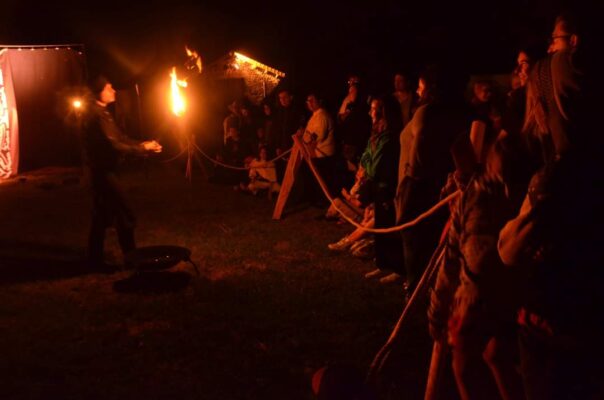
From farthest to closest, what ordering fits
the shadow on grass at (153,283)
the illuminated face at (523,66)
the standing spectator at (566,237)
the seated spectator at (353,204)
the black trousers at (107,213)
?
the seated spectator at (353,204)
the black trousers at (107,213)
the shadow on grass at (153,283)
the illuminated face at (523,66)
the standing spectator at (566,237)

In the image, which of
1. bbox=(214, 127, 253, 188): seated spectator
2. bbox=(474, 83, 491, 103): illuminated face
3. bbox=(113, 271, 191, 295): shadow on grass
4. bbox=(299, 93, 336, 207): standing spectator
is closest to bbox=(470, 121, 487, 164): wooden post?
bbox=(474, 83, 491, 103): illuminated face

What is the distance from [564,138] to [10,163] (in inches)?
624

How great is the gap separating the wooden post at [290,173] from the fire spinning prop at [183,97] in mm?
3235

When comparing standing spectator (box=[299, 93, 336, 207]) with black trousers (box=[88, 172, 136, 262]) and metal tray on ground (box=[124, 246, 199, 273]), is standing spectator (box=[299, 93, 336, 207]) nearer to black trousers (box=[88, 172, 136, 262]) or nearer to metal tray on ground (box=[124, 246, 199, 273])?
black trousers (box=[88, 172, 136, 262])

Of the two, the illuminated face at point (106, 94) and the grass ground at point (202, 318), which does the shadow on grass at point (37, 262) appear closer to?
the grass ground at point (202, 318)

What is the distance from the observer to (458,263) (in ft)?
9.99

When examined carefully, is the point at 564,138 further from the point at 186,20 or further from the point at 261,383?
the point at 186,20

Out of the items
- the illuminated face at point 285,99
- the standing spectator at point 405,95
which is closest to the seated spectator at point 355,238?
the standing spectator at point 405,95

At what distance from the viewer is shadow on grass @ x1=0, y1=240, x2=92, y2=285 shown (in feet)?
23.8

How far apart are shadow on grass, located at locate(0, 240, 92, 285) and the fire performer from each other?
0.41 m

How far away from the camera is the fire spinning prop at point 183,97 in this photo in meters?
12.9

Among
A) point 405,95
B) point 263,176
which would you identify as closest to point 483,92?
point 405,95

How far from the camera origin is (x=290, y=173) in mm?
9469

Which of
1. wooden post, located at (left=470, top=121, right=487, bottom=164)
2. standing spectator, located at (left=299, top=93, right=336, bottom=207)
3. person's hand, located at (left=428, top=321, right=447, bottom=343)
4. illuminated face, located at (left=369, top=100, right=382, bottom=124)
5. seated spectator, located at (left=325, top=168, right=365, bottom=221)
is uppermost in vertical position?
illuminated face, located at (left=369, top=100, right=382, bottom=124)
